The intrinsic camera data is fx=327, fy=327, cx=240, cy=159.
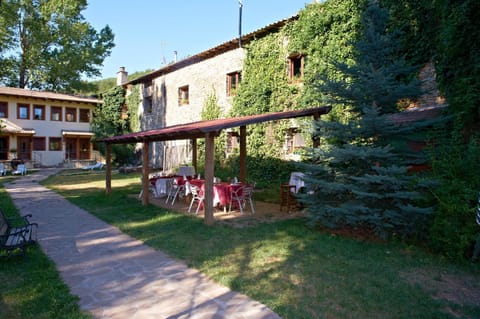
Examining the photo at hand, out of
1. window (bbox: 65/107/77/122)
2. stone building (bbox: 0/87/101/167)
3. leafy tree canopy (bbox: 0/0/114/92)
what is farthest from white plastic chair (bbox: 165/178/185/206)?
leafy tree canopy (bbox: 0/0/114/92)

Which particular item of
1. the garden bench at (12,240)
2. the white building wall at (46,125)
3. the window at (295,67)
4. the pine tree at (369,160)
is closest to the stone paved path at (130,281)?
the garden bench at (12,240)

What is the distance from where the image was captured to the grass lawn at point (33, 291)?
3238 millimetres

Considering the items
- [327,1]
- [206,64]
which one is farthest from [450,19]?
[206,64]

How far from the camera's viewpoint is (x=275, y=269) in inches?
175

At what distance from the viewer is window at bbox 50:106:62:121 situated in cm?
2734

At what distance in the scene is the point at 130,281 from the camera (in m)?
4.03

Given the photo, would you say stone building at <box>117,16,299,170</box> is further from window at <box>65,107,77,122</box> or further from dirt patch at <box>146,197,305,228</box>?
window at <box>65,107,77,122</box>

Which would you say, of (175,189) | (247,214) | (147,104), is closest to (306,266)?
(247,214)

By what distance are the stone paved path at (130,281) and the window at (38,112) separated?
2385 cm

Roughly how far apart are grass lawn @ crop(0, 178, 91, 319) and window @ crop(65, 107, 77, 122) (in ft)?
86.4

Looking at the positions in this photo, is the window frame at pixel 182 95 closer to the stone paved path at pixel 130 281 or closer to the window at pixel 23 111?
the stone paved path at pixel 130 281

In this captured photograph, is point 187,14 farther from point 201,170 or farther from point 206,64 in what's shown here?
point 201,170

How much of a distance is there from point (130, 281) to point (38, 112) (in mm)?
27765

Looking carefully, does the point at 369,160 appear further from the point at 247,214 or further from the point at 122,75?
the point at 122,75
